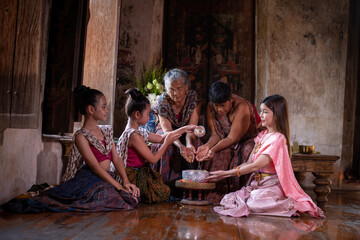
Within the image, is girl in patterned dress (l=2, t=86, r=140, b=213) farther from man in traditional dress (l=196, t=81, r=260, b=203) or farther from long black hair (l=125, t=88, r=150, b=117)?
man in traditional dress (l=196, t=81, r=260, b=203)

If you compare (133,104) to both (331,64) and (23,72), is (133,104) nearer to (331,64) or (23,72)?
(23,72)

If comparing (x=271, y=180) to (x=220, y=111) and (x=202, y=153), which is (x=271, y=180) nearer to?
(x=202, y=153)

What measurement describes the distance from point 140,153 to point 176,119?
2.43ft

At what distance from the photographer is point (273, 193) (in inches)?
119

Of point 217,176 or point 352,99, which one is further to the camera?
point 352,99

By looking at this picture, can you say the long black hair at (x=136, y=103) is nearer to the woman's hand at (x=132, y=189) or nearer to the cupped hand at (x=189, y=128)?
the cupped hand at (x=189, y=128)

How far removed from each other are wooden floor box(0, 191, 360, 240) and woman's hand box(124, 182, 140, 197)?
0.42 ft

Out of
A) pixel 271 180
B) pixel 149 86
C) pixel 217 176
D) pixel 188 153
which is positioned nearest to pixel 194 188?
pixel 217 176

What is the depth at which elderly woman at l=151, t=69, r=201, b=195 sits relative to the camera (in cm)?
364

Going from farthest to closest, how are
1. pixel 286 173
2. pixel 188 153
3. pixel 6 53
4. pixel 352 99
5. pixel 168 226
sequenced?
1. pixel 352 99
2. pixel 188 153
3. pixel 286 173
4. pixel 6 53
5. pixel 168 226

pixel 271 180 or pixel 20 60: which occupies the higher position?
pixel 20 60

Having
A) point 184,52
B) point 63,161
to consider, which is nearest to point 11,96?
point 63,161

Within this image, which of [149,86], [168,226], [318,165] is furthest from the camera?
[149,86]

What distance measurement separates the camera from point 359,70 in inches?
235
